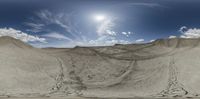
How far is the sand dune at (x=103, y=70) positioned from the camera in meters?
53.4

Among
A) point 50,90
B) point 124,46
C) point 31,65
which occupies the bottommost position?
point 50,90

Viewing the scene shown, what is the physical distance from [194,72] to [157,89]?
910 centimetres

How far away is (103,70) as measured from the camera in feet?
220

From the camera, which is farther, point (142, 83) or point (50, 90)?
point (142, 83)

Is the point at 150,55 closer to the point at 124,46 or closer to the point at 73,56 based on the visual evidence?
the point at 124,46

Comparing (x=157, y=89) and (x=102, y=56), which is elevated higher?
(x=102, y=56)

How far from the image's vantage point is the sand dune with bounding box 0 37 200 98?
53438 mm

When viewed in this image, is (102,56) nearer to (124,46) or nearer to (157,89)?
(124,46)

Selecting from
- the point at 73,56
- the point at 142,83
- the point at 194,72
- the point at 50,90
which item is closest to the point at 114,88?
the point at 142,83

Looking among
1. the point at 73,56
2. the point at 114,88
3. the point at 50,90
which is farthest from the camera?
the point at 73,56

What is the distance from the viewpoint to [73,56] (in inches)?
2908

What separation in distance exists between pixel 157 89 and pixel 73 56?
2354cm

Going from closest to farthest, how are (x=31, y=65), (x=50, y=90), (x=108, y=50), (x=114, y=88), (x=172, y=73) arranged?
(x=50, y=90) < (x=114, y=88) < (x=172, y=73) < (x=31, y=65) < (x=108, y=50)

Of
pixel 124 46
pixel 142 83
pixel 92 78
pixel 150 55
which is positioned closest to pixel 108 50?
pixel 124 46
